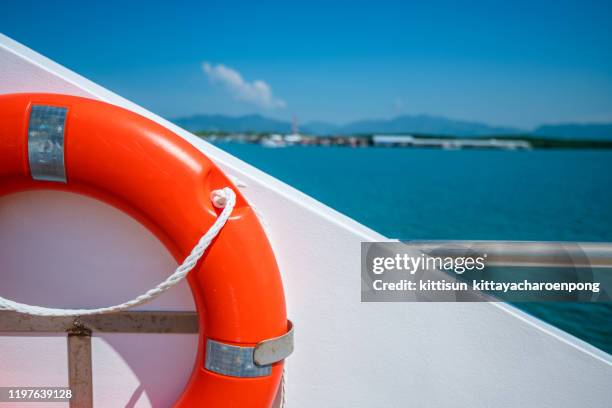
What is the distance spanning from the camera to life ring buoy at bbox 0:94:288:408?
0.80m

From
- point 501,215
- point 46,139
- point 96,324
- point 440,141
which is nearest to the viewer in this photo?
point 46,139

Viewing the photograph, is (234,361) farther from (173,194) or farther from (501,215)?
(501,215)

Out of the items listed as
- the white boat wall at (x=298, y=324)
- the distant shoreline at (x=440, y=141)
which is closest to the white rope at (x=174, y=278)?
the white boat wall at (x=298, y=324)

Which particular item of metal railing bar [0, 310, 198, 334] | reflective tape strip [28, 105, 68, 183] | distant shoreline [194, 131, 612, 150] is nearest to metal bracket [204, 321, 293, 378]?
metal railing bar [0, 310, 198, 334]

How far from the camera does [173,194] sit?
2.65 feet

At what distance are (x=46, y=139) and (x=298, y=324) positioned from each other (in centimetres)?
64

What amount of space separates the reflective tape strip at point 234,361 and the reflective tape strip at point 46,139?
1.49ft

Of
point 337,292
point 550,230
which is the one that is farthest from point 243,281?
point 550,230

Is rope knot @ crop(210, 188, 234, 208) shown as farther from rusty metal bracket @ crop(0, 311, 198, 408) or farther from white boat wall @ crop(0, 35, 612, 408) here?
rusty metal bracket @ crop(0, 311, 198, 408)

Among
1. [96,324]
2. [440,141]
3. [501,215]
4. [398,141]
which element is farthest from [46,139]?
[398,141]

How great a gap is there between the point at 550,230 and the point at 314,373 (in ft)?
30.3

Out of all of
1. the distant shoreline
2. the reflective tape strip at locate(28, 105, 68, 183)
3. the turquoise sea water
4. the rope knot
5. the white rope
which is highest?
the distant shoreline

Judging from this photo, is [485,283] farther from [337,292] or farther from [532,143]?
A: [532,143]

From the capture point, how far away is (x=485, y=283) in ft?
3.55
